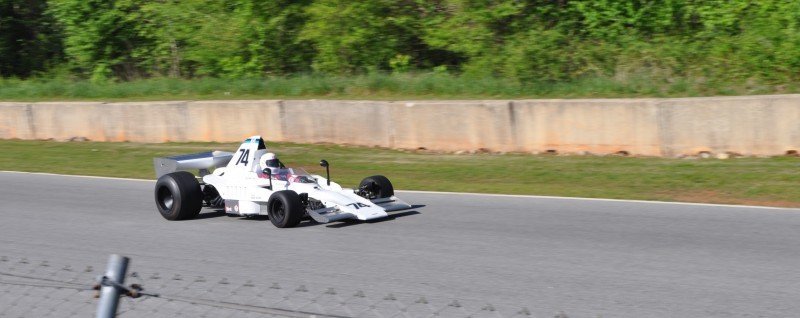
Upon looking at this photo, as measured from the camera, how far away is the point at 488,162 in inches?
661

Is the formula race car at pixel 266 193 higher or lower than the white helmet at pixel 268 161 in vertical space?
lower

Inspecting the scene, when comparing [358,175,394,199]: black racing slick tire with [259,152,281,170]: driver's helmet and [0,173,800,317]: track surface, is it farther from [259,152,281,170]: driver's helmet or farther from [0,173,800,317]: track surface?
[259,152,281,170]: driver's helmet

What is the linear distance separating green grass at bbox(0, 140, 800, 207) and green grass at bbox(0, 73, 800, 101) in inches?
107

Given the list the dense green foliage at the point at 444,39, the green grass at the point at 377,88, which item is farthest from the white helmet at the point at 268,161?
the dense green foliage at the point at 444,39

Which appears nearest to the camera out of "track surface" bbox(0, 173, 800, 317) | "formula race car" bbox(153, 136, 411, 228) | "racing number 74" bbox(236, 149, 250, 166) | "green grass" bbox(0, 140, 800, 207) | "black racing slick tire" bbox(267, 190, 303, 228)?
"track surface" bbox(0, 173, 800, 317)

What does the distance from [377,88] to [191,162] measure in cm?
986

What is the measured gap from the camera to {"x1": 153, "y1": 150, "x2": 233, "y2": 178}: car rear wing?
12.6 meters

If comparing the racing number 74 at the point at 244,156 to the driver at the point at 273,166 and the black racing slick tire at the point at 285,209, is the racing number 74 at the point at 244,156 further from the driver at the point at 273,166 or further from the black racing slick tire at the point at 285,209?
the black racing slick tire at the point at 285,209

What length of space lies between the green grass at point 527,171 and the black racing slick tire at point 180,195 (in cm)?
386

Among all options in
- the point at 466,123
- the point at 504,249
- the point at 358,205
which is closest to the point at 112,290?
the point at 504,249

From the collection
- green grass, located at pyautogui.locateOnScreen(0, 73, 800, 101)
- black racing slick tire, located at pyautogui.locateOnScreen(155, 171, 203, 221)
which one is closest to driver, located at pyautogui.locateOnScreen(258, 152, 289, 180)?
black racing slick tire, located at pyautogui.locateOnScreen(155, 171, 203, 221)

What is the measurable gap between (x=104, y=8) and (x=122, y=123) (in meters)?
10.4

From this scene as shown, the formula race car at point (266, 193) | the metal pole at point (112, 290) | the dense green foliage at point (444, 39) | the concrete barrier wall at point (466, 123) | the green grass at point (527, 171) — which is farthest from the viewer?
the dense green foliage at point (444, 39)

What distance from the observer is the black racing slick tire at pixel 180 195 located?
12.0 m
